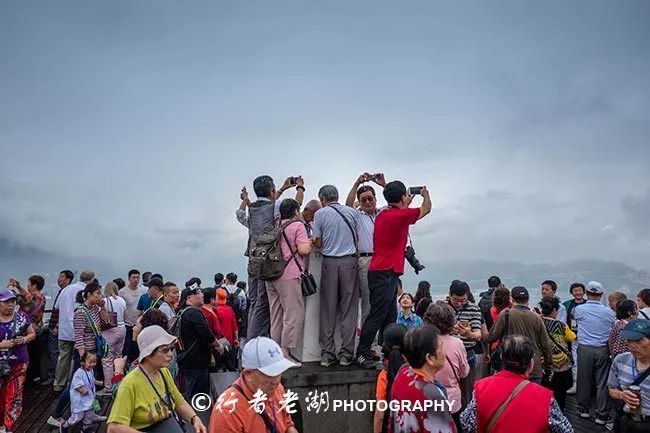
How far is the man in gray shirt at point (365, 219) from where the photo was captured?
223 inches

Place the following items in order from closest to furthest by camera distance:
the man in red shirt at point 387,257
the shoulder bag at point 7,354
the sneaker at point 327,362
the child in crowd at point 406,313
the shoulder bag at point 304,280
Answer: the man in red shirt at point 387,257, the shoulder bag at point 304,280, the sneaker at point 327,362, the shoulder bag at point 7,354, the child in crowd at point 406,313

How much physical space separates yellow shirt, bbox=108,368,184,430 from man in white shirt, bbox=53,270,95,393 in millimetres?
5481

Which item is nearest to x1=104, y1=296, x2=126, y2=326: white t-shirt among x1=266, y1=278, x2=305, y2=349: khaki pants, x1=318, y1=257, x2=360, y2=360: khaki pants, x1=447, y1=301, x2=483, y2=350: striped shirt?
x1=266, y1=278, x2=305, y2=349: khaki pants

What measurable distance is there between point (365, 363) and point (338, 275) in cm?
106

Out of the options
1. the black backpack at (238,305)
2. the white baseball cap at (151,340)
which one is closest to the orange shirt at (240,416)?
the white baseball cap at (151,340)

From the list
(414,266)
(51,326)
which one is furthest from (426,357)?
(51,326)

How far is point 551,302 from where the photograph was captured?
6.86 m

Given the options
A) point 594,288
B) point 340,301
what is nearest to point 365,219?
point 340,301

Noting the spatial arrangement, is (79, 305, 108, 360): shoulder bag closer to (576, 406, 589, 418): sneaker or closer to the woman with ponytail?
the woman with ponytail

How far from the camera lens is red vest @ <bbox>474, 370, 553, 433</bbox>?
303 centimetres

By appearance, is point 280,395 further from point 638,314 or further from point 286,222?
point 638,314

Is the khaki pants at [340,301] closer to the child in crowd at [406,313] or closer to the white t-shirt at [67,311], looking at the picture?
the child in crowd at [406,313]

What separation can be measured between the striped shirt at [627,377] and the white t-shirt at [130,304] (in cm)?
848

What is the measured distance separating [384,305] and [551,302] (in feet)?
10.6
